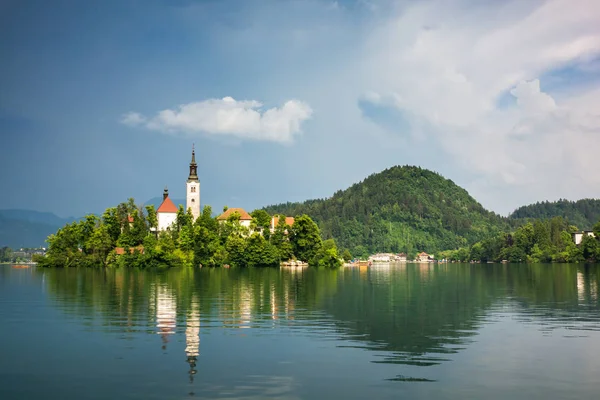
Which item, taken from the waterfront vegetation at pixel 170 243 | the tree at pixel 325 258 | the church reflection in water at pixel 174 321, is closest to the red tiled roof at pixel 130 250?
the waterfront vegetation at pixel 170 243

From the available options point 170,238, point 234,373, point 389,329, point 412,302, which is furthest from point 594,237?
point 234,373

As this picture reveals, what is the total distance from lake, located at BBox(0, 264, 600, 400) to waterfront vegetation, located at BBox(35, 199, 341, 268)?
7918 cm

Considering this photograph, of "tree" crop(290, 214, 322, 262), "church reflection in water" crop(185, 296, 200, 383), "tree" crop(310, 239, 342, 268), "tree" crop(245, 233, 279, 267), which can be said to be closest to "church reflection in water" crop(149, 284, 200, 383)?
"church reflection in water" crop(185, 296, 200, 383)

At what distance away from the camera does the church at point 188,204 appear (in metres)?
138

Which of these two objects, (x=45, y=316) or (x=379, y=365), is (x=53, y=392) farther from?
(x=45, y=316)

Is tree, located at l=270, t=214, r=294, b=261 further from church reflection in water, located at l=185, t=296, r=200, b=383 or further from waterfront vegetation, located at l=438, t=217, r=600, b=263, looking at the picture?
church reflection in water, located at l=185, t=296, r=200, b=383

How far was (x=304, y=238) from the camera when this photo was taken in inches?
4926

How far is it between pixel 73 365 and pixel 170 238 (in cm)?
10406

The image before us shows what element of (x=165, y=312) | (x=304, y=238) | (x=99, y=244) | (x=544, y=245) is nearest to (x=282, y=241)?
(x=304, y=238)

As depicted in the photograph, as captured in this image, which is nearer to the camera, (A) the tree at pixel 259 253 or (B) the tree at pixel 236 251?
(B) the tree at pixel 236 251

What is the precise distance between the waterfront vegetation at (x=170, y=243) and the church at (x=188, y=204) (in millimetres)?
11572

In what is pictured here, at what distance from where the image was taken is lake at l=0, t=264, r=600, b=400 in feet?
51.3

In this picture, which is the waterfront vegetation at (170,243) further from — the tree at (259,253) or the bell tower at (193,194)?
the bell tower at (193,194)

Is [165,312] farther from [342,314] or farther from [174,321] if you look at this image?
[342,314]
